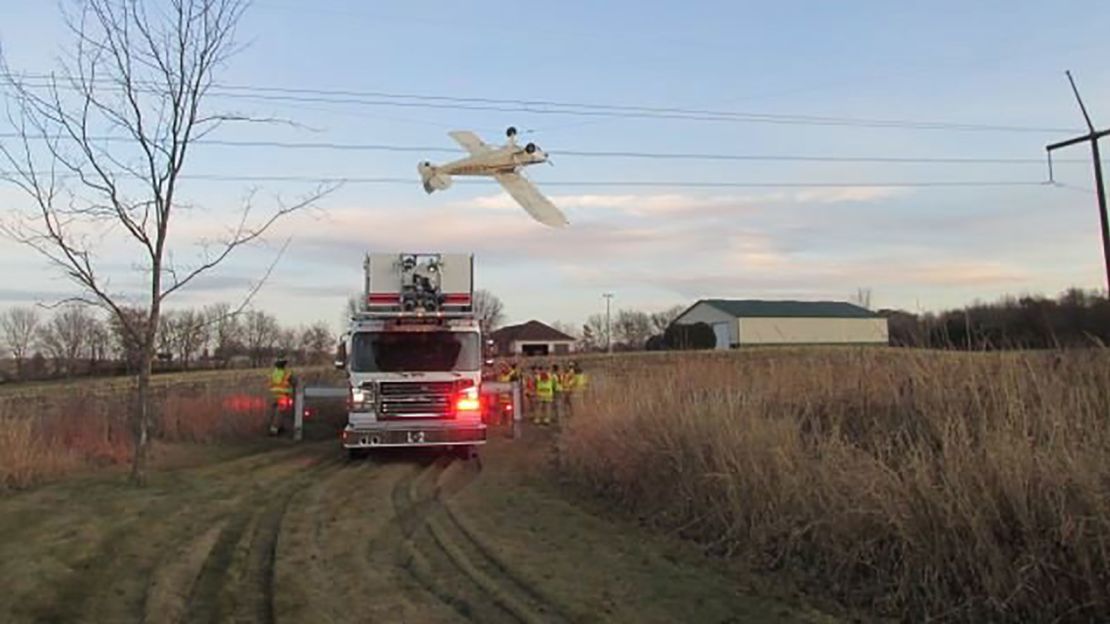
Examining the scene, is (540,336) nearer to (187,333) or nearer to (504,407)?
(504,407)

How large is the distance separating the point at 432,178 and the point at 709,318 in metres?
87.6

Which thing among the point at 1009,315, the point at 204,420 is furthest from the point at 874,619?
the point at 204,420

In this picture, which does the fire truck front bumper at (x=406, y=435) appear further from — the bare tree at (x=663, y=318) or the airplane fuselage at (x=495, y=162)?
the bare tree at (x=663, y=318)

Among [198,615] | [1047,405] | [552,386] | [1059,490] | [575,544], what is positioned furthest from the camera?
[552,386]

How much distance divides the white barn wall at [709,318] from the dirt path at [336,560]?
86.0 metres

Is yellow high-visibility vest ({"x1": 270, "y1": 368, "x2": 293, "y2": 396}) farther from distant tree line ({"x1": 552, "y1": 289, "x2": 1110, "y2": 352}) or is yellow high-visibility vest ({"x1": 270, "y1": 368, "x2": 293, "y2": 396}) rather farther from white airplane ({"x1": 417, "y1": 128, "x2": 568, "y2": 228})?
distant tree line ({"x1": 552, "y1": 289, "x2": 1110, "y2": 352})

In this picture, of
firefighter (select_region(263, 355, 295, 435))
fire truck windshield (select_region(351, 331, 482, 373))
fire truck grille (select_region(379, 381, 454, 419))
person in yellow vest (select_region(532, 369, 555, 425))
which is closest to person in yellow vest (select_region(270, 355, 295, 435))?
firefighter (select_region(263, 355, 295, 435))

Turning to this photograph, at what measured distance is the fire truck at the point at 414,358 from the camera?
15930 millimetres

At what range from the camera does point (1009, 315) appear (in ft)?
41.8

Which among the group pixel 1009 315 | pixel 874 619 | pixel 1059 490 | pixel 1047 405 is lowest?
pixel 874 619

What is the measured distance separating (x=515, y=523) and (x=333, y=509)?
2.44m

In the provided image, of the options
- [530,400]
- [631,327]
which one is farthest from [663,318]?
[530,400]

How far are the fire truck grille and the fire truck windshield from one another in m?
0.37

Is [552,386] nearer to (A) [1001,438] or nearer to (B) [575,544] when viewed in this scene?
(B) [575,544]
